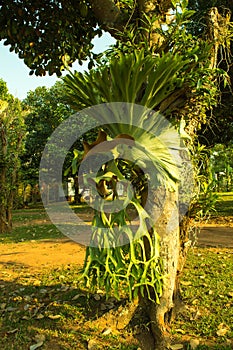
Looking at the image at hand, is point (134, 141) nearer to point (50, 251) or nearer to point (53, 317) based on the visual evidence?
point (53, 317)

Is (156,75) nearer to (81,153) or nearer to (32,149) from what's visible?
(81,153)

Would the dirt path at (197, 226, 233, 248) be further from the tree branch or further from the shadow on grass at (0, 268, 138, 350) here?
the tree branch

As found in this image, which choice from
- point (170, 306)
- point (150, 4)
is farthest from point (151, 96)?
point (170, 306)

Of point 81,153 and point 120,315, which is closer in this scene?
point 81,153

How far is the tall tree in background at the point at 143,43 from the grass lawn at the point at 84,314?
291 millimetres

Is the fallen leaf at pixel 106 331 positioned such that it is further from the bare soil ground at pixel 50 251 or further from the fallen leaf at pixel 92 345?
the bare soil ground at pixel 50 251

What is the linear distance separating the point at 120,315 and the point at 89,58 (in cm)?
351

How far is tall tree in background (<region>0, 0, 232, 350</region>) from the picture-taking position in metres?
2.88

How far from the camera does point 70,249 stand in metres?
7.24

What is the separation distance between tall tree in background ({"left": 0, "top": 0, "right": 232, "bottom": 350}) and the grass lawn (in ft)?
0.95

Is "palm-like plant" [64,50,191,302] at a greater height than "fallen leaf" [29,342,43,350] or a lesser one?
greater

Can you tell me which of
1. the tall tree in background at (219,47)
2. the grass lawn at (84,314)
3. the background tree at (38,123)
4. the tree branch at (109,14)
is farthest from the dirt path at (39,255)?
the background tree at (38,123)

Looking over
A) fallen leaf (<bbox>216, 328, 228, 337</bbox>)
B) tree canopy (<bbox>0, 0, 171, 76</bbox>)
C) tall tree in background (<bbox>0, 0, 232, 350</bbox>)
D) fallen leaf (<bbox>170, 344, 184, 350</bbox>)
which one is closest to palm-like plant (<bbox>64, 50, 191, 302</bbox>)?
tall tree in background (<bbox>0, 0, 232, 350</bbox>)

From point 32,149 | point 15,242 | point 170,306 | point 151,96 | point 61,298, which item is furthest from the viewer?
point 32,149
